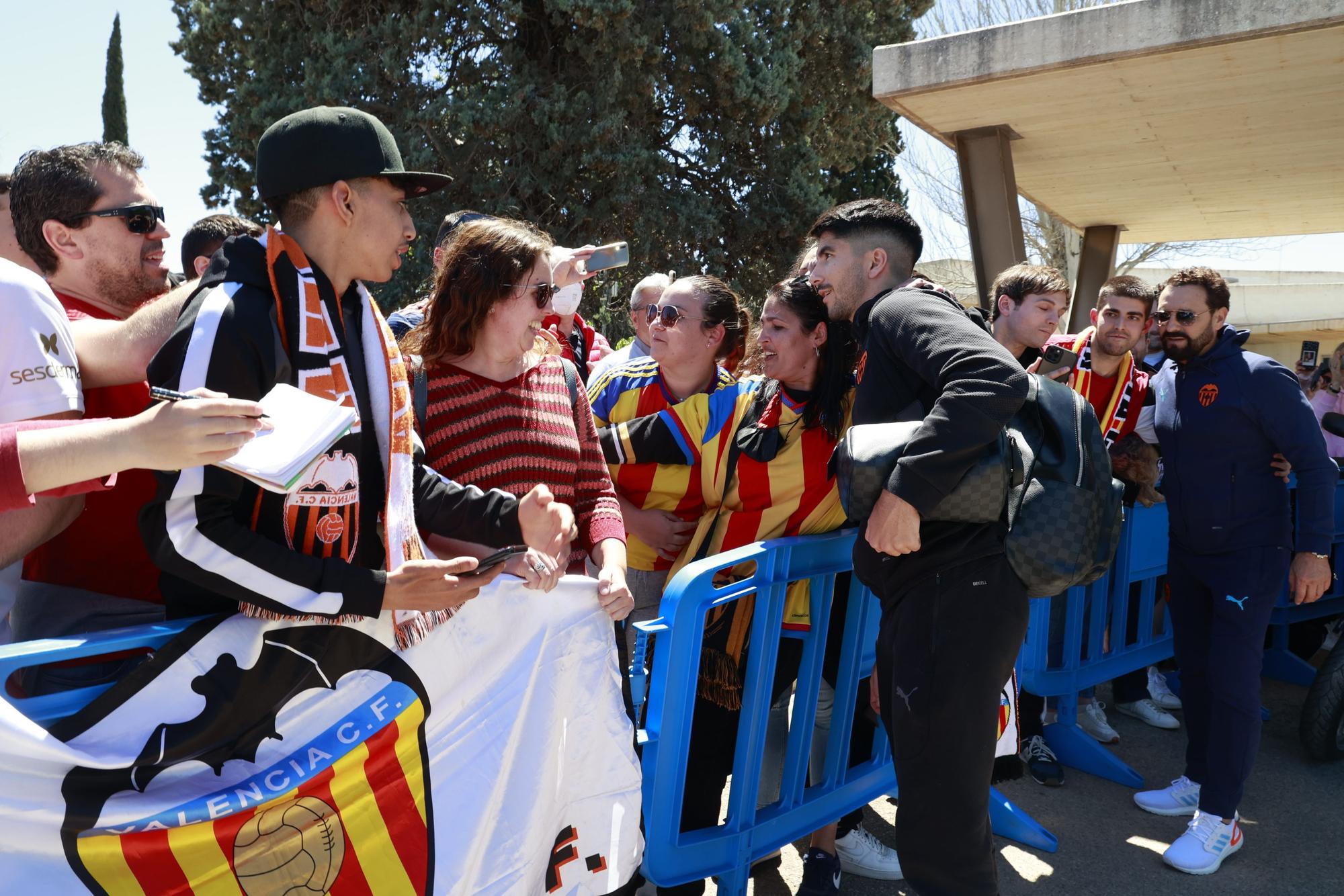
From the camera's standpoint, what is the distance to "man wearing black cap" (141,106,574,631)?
188 centimetres

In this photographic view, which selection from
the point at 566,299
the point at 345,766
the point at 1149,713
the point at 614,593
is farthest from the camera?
the point at 1149,713

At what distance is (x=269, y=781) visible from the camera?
198cm

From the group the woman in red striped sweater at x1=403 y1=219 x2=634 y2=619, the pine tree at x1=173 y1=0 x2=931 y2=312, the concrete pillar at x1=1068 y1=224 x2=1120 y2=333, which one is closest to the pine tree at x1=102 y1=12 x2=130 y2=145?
the pine tree at x1=173 y1=0 x2=931 y2=312

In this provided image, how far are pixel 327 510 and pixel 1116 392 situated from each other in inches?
173

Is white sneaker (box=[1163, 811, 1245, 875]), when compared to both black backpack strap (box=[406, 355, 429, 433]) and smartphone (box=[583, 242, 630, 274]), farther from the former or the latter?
black backpack strap (box=[406, 355, 429, 433])

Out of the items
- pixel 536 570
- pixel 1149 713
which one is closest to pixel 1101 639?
pixel 1149 713

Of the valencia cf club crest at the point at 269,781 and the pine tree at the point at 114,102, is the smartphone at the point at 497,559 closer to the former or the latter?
the valencia cf club crest at the point at 269,781

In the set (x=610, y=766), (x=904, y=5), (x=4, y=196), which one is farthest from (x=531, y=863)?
(x=904, y=5)

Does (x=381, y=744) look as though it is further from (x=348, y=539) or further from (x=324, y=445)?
(x=324, y=445)

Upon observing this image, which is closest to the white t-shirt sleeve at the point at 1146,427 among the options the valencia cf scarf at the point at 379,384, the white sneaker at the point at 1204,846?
the white sneaker at the point at 1204,846

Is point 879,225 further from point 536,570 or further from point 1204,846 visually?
point 1204,846

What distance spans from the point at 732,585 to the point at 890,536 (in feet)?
1.70

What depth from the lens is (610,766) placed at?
2598 millimetres

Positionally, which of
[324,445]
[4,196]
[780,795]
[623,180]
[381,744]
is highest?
[623,180]
